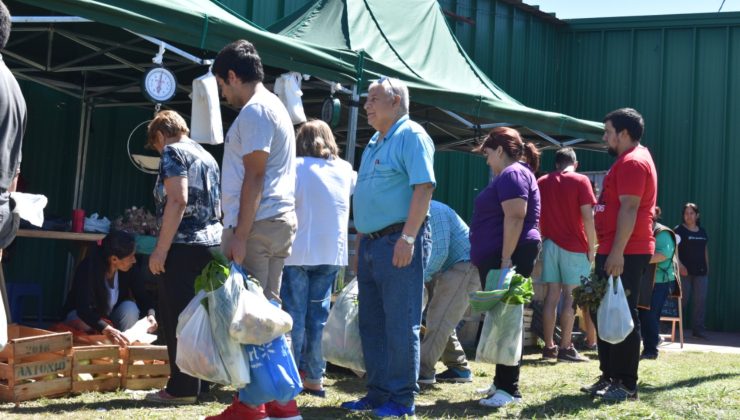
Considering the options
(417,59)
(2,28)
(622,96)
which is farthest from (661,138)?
(2,28)

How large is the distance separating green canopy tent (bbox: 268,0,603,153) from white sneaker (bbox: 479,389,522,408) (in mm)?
3056

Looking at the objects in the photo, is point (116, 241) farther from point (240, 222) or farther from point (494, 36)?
point (494, 36)

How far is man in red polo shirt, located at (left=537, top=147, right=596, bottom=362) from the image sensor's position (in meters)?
7.85

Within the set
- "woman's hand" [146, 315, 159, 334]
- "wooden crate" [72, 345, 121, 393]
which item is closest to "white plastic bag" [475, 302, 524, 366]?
"wooden crate" [72, 345, 121, 393]

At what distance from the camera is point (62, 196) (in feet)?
A: 32.6

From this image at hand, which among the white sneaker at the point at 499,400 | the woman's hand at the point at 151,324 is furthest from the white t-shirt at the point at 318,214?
the woman's hand at the point at 151,324

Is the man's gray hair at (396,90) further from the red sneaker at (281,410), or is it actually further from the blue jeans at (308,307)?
the red sneaker at (281,410)

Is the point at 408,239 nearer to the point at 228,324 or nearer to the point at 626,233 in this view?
the point at 228,324

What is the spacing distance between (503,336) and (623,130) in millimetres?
1487

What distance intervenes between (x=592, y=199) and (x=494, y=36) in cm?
728

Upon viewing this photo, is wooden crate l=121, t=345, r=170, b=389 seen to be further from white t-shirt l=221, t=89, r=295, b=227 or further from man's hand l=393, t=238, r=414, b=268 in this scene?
man's hand l=393, t=238, r=414, b=268

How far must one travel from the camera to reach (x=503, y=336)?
16.6 ft

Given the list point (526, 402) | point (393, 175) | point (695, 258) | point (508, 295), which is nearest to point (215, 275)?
point (393, 175)

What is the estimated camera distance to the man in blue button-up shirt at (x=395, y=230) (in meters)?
4.45
